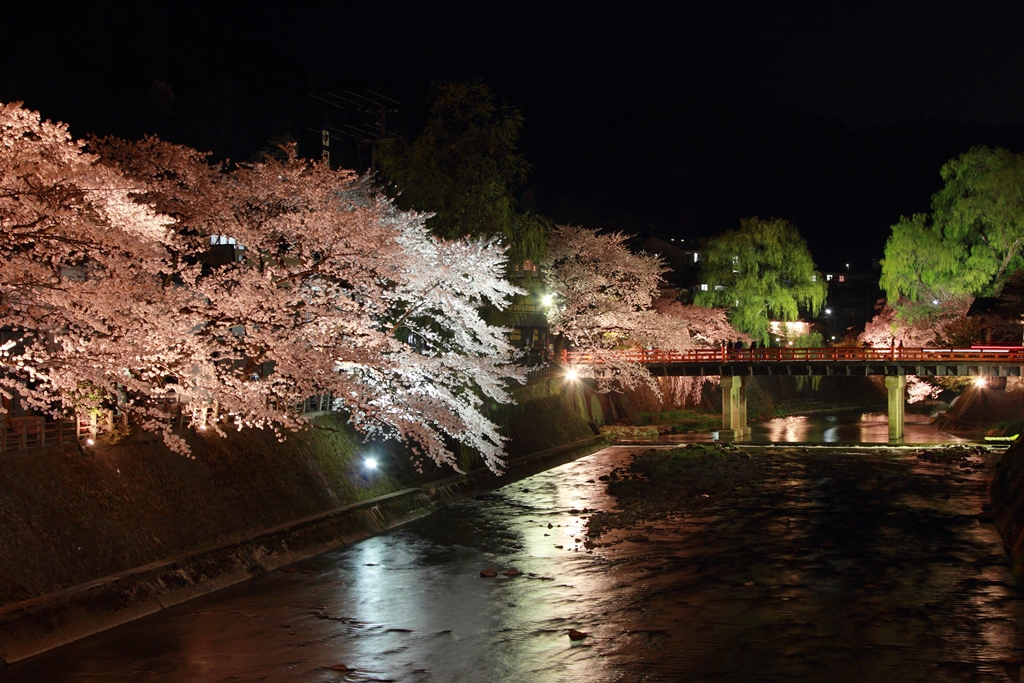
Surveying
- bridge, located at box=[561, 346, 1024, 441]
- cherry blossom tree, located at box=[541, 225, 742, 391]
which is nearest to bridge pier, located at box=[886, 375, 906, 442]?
bridge, located at box=[561, 346, 1024, 441]

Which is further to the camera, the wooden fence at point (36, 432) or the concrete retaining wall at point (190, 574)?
the wooden fence at point (36, 432)

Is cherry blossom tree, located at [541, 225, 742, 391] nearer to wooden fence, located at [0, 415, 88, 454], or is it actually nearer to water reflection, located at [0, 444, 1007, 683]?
water reflection, located at [0, 444, 1007, 683]

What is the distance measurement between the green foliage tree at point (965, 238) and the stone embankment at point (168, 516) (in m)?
35.3

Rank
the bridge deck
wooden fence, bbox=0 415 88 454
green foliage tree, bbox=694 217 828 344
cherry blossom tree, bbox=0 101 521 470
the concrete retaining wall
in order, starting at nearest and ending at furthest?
the concrete retaining wall < cherry blossom tree, bbox=0 101 521 470 < wooden fence, bbox=0 415 88 454 < the bridge deck < green foliage tree, bbox=694 217 828 344

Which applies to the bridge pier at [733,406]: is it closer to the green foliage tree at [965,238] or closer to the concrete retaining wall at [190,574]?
the green foliage tree at [965,238]

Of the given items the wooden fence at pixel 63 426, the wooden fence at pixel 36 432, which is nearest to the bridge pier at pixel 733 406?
the wooden fence at pixel 63 426

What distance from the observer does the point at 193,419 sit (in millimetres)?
21531

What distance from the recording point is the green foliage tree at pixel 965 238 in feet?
163

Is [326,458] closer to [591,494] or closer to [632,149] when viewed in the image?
[591,494]

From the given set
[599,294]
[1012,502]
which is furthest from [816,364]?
[1012,502]

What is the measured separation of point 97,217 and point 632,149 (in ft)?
438

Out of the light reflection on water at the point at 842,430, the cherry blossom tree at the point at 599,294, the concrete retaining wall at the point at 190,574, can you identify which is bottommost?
the concrete retaining wall at the point at 190,574

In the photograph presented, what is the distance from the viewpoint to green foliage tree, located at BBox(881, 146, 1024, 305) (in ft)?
163

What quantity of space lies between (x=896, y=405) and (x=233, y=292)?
39672mm
